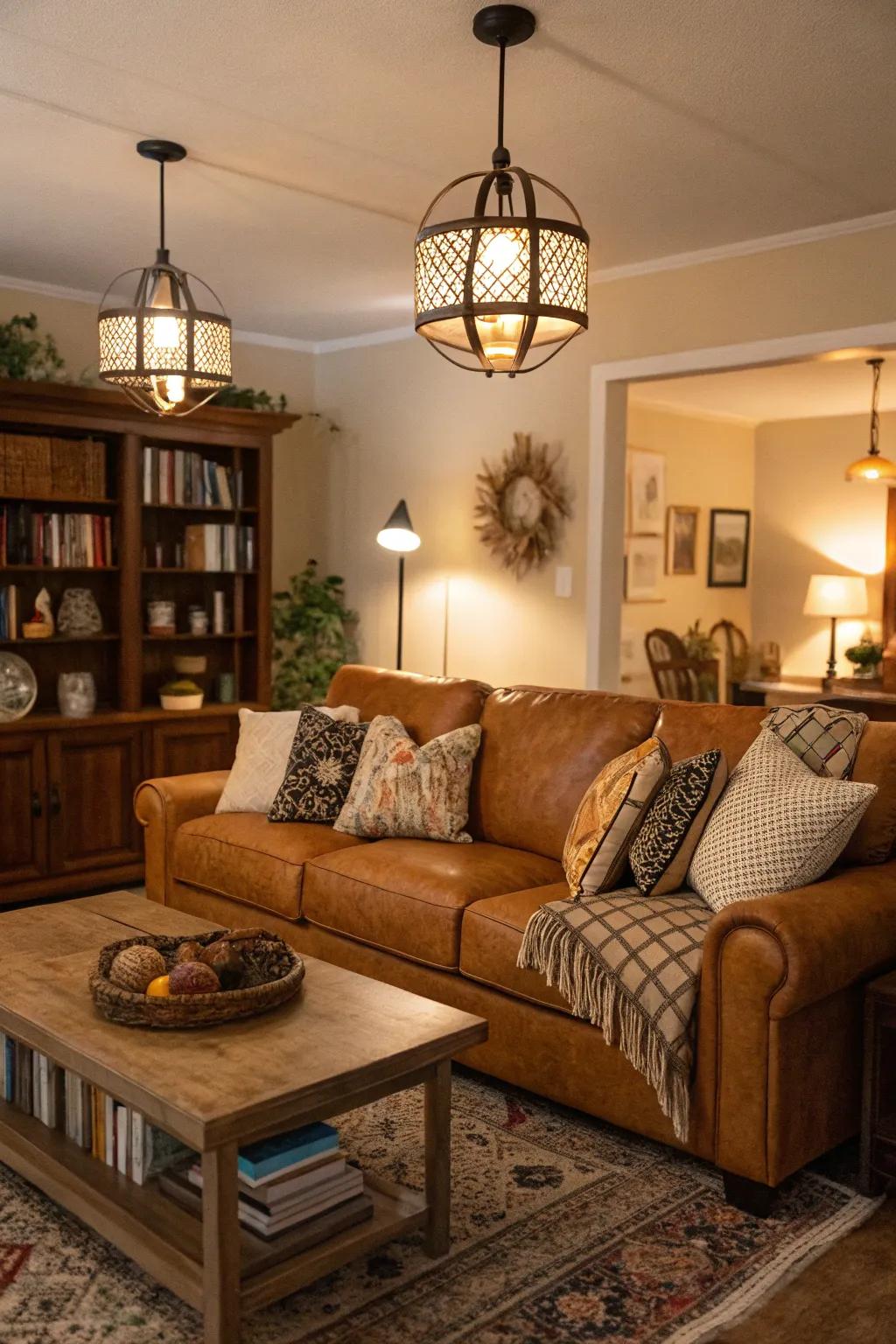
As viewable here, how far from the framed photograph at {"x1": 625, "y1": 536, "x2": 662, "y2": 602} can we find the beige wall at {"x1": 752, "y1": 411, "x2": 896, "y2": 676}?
1.28 meters

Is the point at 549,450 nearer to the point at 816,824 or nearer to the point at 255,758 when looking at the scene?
the point at 255,758

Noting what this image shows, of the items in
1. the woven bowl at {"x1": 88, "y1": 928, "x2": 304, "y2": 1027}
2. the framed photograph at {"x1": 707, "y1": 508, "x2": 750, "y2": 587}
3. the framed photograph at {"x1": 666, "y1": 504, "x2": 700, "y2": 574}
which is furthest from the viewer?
the framed photograph at {"x1": 707, "y1": 508, "x2": 750, "y2": 587}

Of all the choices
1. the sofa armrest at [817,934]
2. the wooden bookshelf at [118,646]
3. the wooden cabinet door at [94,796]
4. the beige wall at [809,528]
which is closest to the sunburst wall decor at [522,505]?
the wooden bookshelf at [118,646]

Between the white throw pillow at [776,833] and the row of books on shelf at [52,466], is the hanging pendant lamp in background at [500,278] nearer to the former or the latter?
the white throw pillow at [776,833]

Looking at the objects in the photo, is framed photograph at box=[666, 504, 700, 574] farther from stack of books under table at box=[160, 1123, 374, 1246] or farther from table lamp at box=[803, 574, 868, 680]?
stack of books under table at box=[160, 1123, 374, 1246]

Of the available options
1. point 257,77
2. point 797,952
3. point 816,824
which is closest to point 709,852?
point 816,824

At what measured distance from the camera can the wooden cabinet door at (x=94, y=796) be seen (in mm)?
4883

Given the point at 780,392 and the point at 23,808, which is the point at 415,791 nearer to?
the point at 23,808

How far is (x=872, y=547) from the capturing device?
8.21 meters

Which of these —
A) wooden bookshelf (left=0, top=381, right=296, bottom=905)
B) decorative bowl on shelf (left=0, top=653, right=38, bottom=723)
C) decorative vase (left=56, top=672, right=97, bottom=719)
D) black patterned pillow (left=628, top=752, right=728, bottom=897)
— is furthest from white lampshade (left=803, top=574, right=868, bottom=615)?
black patterned pillow (left=628, top=752, right=728, bottom=897)

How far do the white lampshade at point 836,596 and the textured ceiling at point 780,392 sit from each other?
1.16 metres

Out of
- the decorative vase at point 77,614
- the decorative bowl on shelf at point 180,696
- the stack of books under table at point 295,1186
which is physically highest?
the decorative vase at point 77,614

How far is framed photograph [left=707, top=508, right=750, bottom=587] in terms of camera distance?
8.45 meters

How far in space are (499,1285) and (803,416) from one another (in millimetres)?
7276
